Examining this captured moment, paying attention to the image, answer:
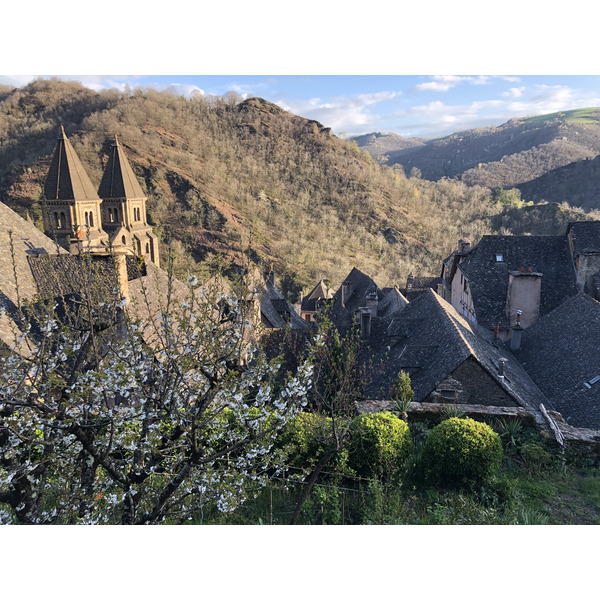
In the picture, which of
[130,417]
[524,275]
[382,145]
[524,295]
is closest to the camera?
[130,417]

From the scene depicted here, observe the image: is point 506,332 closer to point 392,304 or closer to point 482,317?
point 482,317

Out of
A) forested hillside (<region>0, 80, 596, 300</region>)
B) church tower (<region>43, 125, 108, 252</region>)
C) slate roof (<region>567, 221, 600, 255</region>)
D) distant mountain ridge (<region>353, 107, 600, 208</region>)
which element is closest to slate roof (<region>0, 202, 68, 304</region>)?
→ church tower (<region>43, 125, 108, 252</region>)

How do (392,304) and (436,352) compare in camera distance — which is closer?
(436,352)

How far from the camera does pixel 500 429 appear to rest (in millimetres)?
9672

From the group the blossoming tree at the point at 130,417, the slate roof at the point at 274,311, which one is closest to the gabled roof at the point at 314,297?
the slate roof at the point at 274,311

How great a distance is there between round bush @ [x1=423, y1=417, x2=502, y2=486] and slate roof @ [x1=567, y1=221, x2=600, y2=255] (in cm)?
1647

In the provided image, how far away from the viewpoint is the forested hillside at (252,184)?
6644 centimetres

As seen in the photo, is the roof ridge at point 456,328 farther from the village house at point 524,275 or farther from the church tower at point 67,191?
the church tower at point 67,191

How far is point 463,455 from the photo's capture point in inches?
307

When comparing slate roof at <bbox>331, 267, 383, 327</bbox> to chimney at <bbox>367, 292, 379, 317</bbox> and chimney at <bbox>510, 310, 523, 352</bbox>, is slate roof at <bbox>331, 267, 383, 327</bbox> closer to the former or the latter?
chimney at <bbox>367, 292, 379, 317</bbox>

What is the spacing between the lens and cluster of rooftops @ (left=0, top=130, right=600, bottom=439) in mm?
12383

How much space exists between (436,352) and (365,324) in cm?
439

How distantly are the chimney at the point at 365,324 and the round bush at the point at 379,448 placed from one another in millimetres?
9702

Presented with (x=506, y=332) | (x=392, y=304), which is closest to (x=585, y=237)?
(x=506, y=332)
